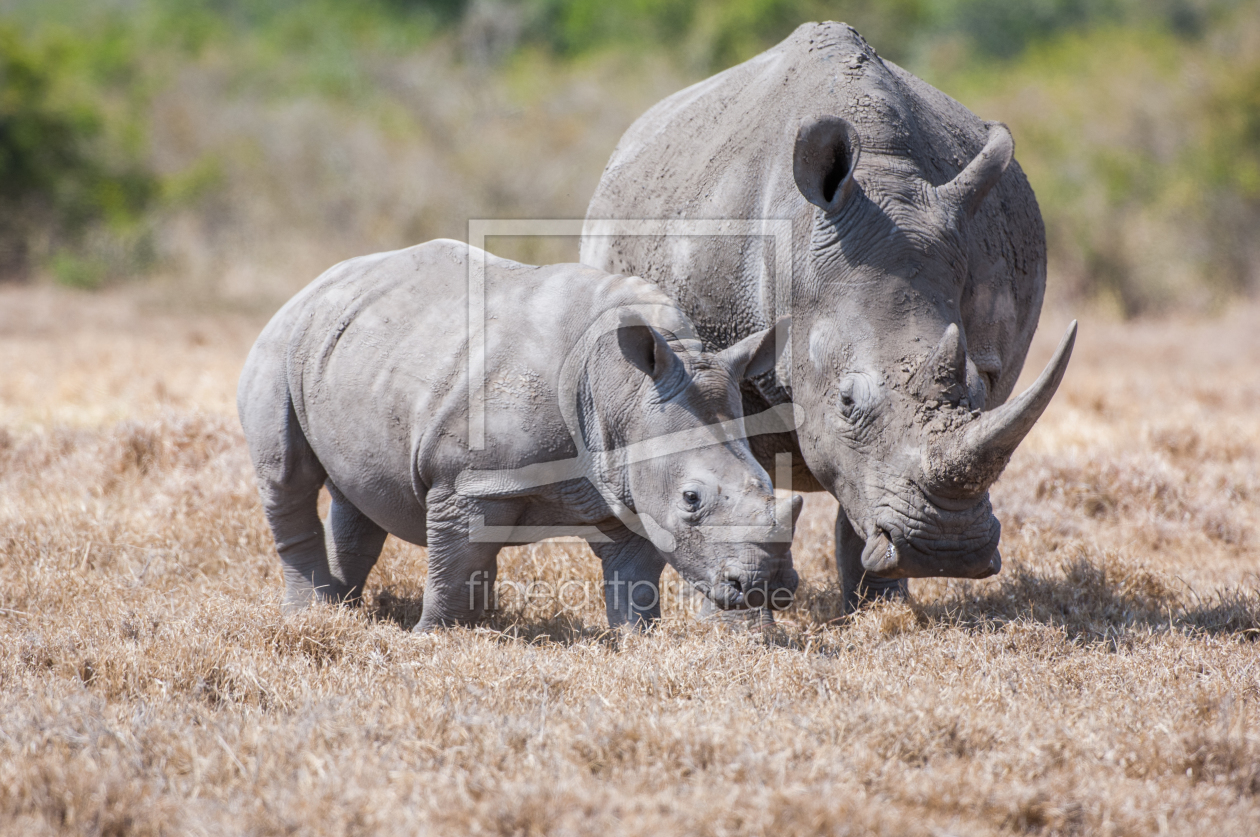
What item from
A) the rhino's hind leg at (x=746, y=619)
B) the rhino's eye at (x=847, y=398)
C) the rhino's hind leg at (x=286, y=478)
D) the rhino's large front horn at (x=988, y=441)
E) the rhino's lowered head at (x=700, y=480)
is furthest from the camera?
the rhino's hind leg at (x=286, y=478)

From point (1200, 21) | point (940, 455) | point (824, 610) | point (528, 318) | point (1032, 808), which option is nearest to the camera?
point (1032, 808)

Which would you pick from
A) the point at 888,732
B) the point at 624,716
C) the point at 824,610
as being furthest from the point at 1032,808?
the point at 824,610

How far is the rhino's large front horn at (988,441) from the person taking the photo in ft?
12.8

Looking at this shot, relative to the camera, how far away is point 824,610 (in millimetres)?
5434

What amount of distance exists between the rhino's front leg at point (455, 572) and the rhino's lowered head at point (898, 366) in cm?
125

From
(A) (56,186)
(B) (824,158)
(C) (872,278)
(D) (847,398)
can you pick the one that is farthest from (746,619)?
(A) (56,186)

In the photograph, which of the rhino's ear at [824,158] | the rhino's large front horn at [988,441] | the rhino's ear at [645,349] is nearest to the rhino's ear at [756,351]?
the rhino's ear at [645,349]

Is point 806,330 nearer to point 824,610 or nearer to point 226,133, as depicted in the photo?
point 824,610

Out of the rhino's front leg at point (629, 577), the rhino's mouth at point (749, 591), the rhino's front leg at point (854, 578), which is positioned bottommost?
the rhino's front leg at point (854, 578)

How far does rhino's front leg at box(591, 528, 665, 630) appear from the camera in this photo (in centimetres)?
464

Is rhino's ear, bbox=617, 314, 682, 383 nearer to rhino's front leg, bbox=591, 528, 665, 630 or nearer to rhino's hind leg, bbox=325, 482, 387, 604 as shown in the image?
rhino's front leg, bbox=591, 528, 665, 630

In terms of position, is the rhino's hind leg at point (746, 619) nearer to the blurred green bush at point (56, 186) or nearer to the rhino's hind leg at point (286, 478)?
the rhino's hind leg at point (286, 478)

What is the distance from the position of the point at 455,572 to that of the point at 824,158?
1.98 m

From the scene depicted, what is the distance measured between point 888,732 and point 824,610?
188cm
